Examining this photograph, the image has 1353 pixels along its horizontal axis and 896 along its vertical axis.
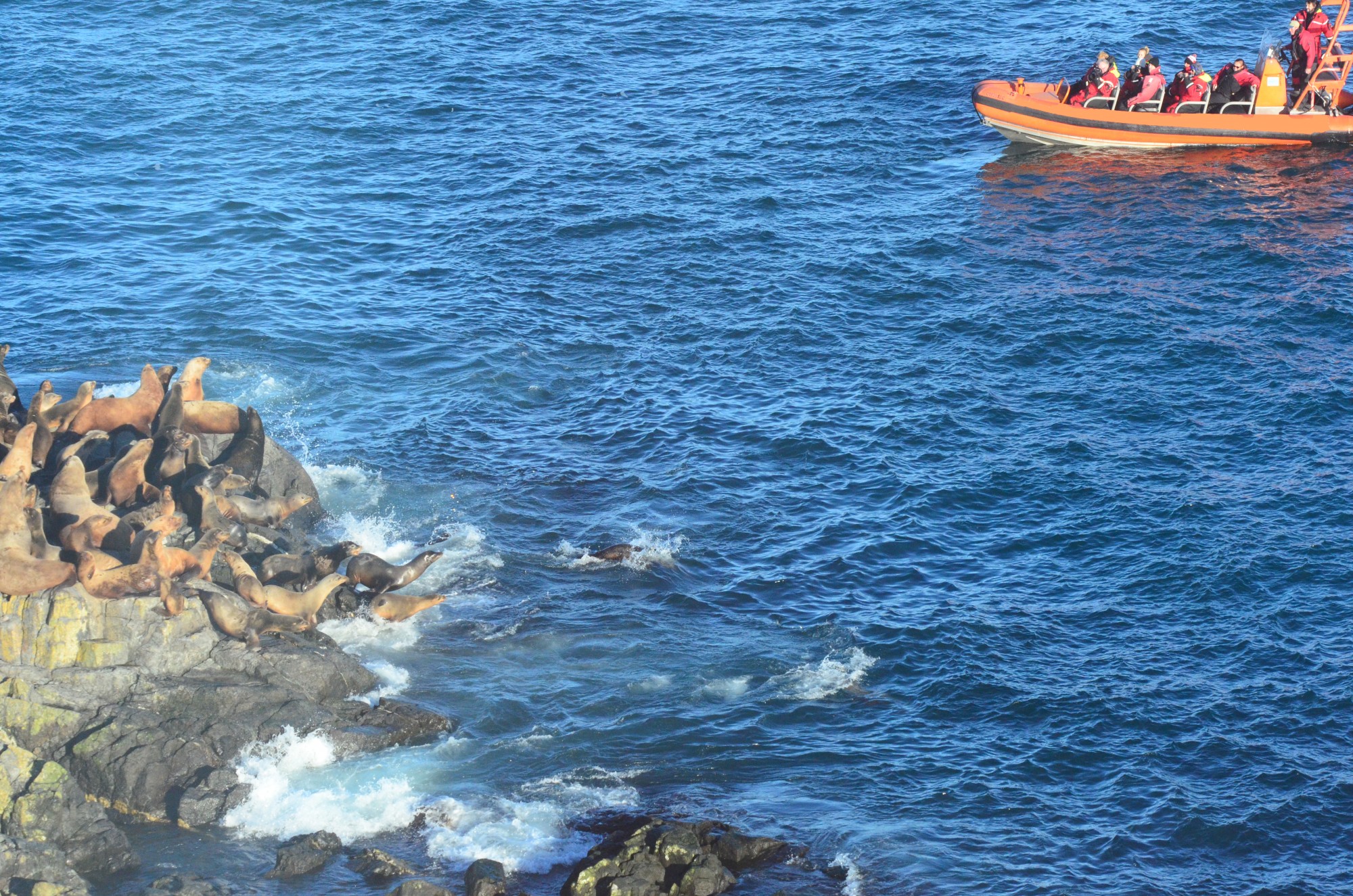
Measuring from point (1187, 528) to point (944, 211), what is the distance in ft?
42.2

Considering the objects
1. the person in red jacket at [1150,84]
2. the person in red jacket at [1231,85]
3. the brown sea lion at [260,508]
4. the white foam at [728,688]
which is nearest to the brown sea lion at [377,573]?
the brown sea lion at [260,508]

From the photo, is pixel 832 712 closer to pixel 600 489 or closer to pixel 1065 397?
pixel 600 489

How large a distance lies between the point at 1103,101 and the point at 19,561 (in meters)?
27.2

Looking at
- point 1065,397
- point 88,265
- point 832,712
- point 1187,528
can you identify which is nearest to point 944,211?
point 1065,397

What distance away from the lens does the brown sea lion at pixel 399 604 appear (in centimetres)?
1903

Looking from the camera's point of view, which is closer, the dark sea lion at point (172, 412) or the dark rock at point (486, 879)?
the dark rock at point (486, 879)

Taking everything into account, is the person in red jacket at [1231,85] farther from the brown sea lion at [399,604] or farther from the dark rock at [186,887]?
the dark rock at [186,887]

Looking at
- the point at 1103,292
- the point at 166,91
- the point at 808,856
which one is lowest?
the point at 808,856

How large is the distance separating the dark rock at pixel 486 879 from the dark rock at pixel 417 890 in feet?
1.21

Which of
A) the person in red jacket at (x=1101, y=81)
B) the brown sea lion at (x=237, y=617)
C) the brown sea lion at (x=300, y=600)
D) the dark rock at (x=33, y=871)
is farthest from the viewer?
the person in red jacket at (x=1101, y=81)

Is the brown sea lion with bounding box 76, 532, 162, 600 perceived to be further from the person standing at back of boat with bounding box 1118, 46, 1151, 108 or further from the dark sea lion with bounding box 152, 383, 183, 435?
the person standing at back of boat with bounding box 1118, 46, 1151, 108

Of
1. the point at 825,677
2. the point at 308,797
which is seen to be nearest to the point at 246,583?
the point at 308,797

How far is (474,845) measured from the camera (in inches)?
603

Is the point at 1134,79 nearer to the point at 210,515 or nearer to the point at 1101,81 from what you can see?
the point at 1101,81
